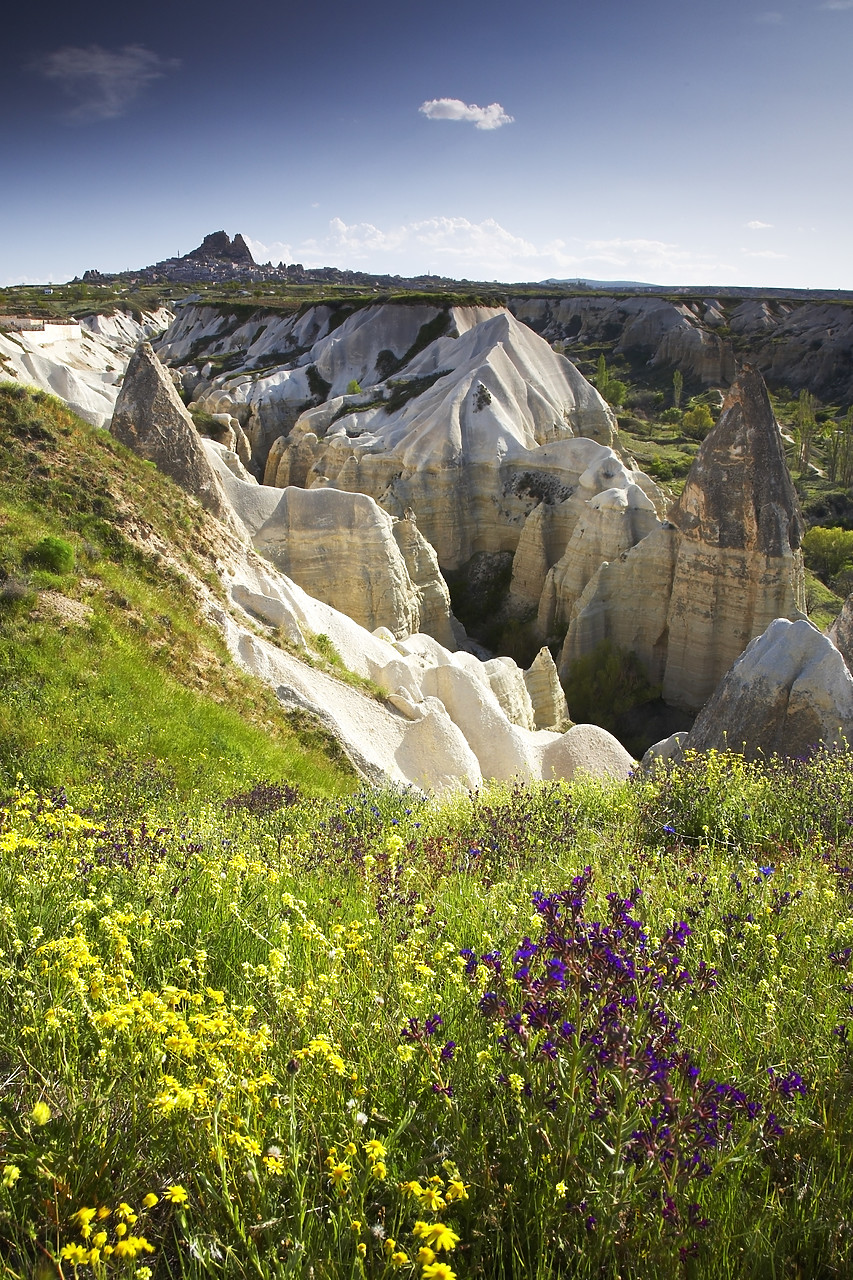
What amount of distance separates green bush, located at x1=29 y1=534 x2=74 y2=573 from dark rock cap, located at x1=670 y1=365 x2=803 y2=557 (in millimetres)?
18677

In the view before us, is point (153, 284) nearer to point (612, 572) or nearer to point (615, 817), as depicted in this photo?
point (612, 572)

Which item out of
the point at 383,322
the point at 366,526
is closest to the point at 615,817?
the point at 366,526

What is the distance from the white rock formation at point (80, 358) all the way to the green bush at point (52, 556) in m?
5.41

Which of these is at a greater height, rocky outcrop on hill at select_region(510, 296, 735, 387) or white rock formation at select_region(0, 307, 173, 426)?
rocky outcrop on hill at select_region(510, 296, 735, 387)

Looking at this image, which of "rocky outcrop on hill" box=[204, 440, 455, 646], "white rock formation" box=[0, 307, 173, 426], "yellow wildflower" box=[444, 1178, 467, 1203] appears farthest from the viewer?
"white rock formation" box=[0, 307, 173, 426]

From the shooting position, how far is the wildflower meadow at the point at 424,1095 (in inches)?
93.0

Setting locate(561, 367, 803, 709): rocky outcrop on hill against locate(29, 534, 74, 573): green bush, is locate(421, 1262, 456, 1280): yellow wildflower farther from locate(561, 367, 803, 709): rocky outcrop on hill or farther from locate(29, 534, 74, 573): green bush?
locate(561, 367, 803, 709): rocky outcrop on hill

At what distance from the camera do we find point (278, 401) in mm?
57000

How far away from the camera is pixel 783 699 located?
43.5 feet

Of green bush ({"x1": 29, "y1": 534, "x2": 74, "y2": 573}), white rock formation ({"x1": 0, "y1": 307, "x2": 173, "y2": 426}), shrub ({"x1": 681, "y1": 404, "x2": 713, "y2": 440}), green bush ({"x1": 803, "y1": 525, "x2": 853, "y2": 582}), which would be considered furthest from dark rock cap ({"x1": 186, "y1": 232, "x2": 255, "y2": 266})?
green bush ({"x1": 29, "y1": 534, "x2": 74, "y2": 573})

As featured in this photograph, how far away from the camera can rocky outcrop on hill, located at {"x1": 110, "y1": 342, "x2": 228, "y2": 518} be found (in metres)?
17.2

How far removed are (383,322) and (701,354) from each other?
1692 inches

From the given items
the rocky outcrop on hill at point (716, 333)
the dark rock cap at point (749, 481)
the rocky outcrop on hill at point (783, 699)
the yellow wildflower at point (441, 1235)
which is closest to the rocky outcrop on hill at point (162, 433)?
the rocky outcrop on hill at point (783, 699)

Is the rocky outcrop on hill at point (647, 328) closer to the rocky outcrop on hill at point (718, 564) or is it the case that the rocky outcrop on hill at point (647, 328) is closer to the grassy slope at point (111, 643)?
the rocky outcrop on hill at point (718, 564)
